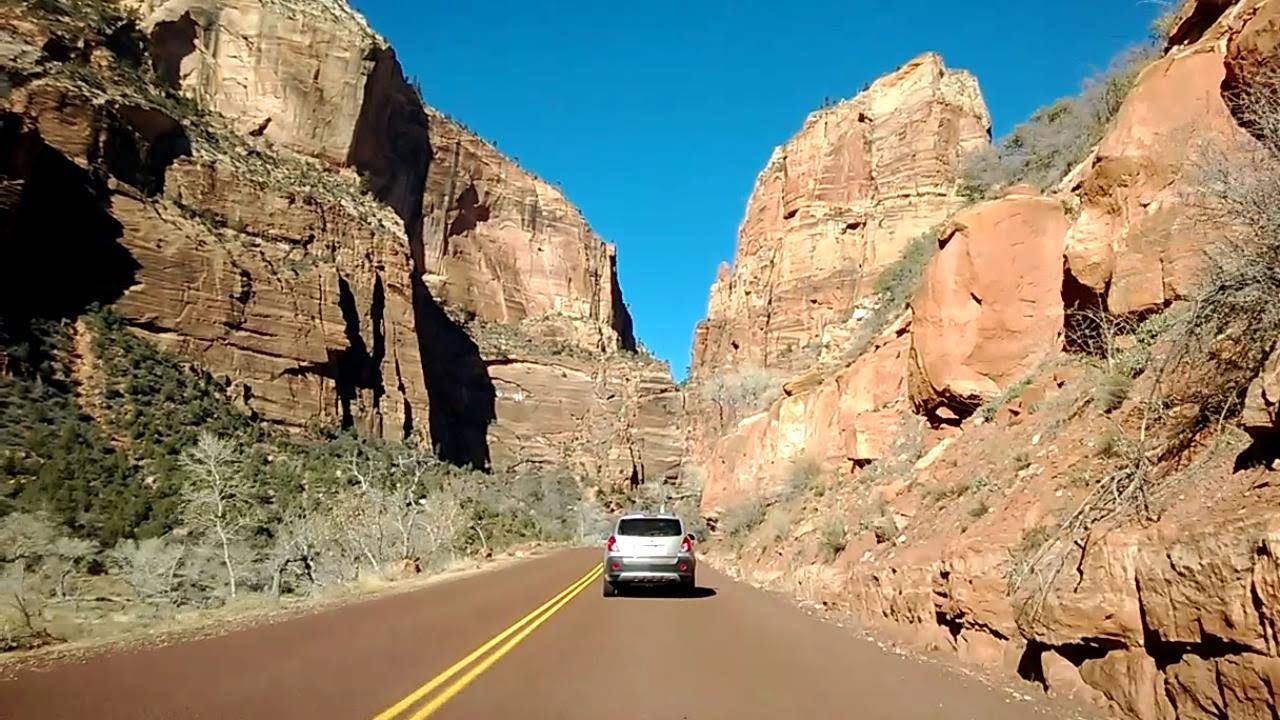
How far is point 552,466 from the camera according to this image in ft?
391

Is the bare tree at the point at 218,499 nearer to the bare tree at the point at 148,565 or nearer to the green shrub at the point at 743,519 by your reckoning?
the bare tree at the point at 148,565

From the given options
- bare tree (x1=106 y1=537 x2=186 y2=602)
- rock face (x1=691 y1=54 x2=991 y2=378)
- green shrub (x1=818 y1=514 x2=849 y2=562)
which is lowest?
bare tree (x1=106 y1=537 x2=186 y2=602)

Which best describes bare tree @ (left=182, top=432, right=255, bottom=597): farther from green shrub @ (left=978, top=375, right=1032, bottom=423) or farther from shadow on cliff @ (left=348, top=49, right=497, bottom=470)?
shadow on cliff @ (left=348, top=49, right=497, bottom=470)

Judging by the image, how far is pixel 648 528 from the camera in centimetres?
1906

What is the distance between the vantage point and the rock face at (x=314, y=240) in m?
59.0

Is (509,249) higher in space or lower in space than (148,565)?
higher

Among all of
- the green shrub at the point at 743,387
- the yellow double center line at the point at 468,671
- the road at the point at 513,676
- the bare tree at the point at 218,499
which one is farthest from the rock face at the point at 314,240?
the road at the point at 513,676

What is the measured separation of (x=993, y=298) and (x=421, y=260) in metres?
111

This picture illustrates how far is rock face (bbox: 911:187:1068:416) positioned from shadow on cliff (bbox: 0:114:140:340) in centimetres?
4953

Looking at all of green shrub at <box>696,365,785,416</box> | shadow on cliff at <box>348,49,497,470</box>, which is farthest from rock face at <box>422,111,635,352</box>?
green shrub at <box>696,365,785,416</box>

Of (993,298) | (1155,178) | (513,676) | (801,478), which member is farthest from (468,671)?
(801,478)

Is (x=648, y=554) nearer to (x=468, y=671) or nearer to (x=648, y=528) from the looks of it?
(x=648, y=528)

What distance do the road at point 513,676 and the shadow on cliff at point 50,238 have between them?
157ft

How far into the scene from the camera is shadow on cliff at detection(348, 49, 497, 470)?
98250 mm
